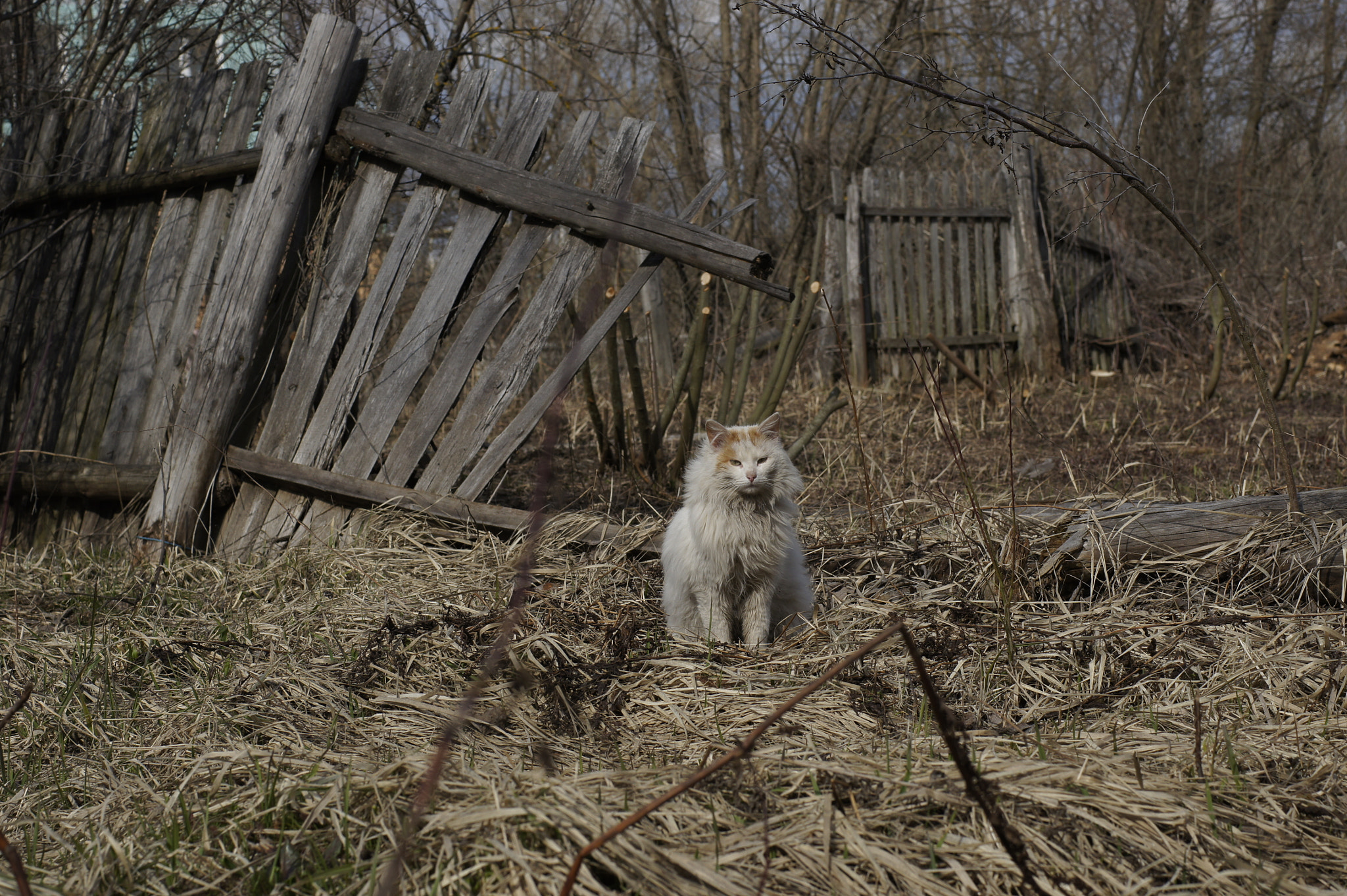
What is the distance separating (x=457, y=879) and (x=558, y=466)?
13.8 feet

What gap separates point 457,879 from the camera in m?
1.58

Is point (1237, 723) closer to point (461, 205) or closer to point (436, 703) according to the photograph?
point (436, 703)

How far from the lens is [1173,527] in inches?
130

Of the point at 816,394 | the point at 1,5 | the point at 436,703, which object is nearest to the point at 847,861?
the point at 436,703

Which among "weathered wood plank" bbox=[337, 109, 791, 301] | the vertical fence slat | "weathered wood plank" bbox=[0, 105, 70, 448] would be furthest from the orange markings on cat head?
"weathered wood plank" bbox=[0, 105, 70, 448]

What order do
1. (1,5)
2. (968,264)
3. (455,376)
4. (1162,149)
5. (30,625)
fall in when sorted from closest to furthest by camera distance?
(30,625), (455,376), (1,5), (968,264), (1162,149)

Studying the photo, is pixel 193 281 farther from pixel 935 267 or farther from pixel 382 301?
pixel 935 267

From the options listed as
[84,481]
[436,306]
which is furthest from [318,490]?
[84,481]

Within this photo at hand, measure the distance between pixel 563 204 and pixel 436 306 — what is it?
716mm

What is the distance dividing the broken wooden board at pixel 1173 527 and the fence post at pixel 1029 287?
5.80 meters

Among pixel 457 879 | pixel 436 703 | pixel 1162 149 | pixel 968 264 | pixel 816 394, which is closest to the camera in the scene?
pixel 457 879

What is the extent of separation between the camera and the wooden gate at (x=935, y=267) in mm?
8867

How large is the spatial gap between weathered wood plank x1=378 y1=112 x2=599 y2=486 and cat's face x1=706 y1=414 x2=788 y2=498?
1.16 m

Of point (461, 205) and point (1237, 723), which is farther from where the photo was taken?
point (461, 205)
